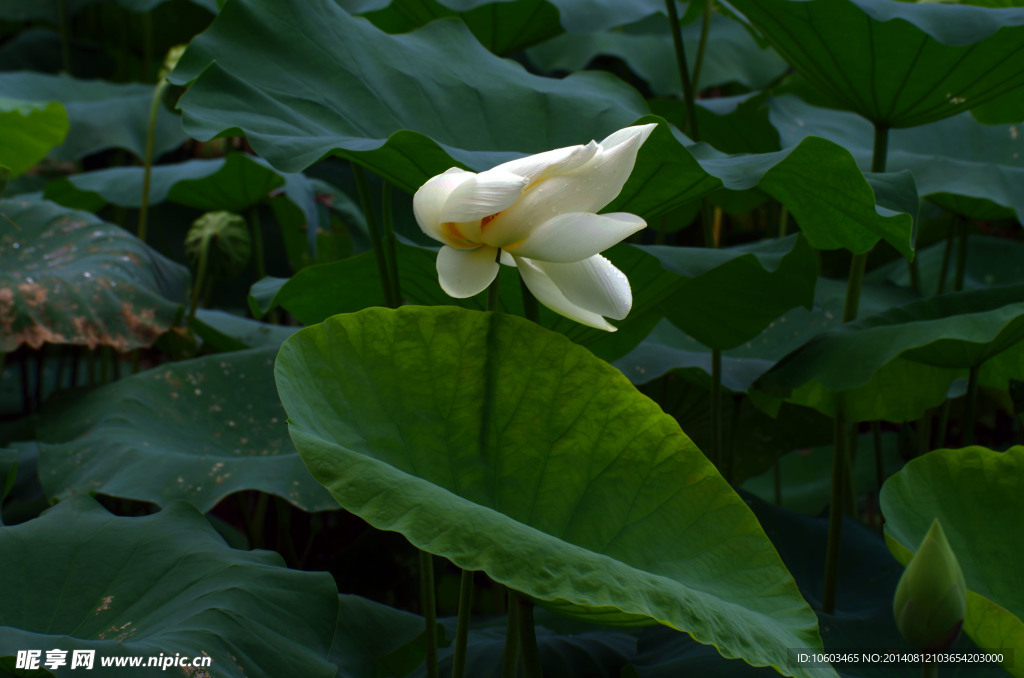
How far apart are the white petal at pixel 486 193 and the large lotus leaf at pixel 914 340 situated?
0.46 meters

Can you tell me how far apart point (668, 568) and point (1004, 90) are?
0.74 metres

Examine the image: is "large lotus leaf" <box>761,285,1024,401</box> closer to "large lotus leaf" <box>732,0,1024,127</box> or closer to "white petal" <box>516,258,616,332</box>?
"large lotus leaf" <box>732,0,1024,127</box>

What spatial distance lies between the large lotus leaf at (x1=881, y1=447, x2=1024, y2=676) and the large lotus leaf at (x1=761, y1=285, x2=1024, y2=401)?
0.11 meters

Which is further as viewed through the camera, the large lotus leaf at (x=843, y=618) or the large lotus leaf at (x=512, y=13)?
the large lotus leaf at (x=512, y=13)

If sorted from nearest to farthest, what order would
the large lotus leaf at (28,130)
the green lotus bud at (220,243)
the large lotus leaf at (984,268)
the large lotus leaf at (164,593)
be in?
the large lotus leaf at (164,593) < the large lotus leaf at (28,130) < the green lotus bud at (220,243) < the large lotus leaf at (984,268)

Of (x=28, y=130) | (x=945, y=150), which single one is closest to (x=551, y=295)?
(x=28, y=130)

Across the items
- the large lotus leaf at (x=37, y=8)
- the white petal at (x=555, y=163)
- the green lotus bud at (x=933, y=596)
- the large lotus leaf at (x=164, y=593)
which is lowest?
the large lotus leaf at (x=164, y=593)

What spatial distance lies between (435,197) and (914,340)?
511 millimetres

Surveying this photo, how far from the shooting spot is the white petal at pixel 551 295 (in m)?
0.56

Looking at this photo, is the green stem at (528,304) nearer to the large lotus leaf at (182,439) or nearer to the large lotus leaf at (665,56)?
the large lotus leaf at (182,439)

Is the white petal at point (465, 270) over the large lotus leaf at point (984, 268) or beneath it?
over

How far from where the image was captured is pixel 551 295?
561 mm

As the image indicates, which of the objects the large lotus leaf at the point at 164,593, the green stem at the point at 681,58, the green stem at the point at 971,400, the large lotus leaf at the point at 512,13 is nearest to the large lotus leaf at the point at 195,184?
the large lotus leaf at the point at 512,13

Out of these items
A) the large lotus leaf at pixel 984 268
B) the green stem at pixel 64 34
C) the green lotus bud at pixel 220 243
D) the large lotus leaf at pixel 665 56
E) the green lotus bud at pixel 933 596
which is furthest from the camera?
the green stem at pixel 64 34
